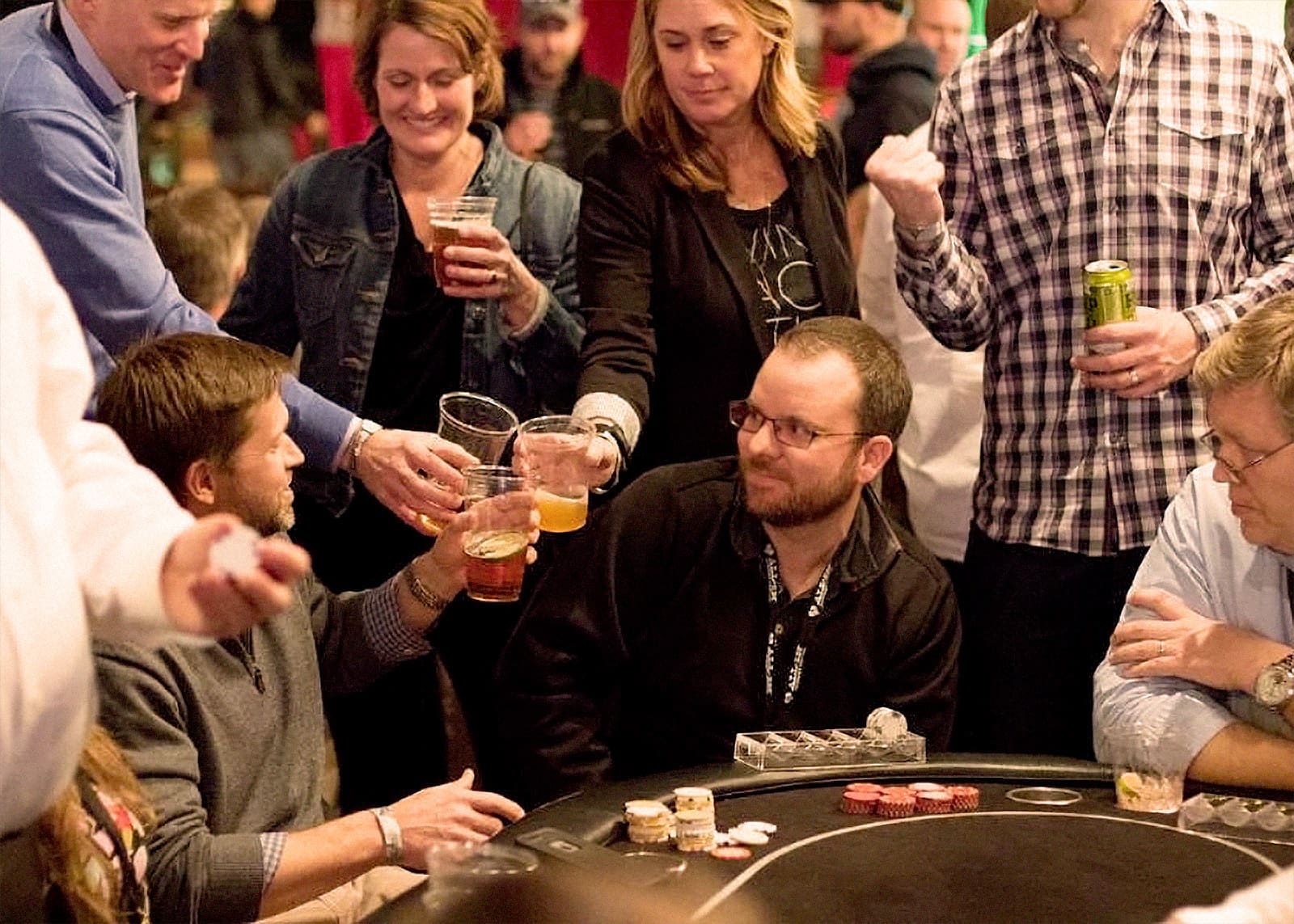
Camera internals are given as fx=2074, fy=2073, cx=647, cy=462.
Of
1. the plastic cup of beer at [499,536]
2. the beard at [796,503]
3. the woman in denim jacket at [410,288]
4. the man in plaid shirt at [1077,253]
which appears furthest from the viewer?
the woman in denim jacket at [410,288]

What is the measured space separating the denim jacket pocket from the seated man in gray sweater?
726 mm

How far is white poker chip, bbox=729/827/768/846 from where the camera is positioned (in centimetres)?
244

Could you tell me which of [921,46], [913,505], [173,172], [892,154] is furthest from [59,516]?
[173,172]

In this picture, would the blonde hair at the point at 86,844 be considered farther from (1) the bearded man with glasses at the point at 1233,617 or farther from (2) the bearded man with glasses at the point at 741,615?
(1) the bearded man with glasses at the point at 1233,617

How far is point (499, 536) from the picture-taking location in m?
2.94

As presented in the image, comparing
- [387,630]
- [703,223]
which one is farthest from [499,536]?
[703,223]

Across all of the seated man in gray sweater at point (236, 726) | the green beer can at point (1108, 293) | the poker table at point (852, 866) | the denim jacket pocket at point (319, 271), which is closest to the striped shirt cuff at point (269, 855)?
the seated man in gray sweater at point (236, 726)

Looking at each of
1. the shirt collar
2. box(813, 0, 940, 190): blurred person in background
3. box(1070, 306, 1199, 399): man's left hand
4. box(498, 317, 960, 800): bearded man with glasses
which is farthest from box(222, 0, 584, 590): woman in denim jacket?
box(813, 0, 940, 190): blurred person in background

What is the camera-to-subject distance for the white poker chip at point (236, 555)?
1.72 metres

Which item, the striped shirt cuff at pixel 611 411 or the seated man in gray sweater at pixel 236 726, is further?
the striped shirt cuff at pixel 611 411

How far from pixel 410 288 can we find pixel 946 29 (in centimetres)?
260

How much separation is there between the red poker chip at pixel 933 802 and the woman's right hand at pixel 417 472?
0.88m

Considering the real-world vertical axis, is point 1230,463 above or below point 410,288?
below

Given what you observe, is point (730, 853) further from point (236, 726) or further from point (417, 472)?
point (417, 472)
